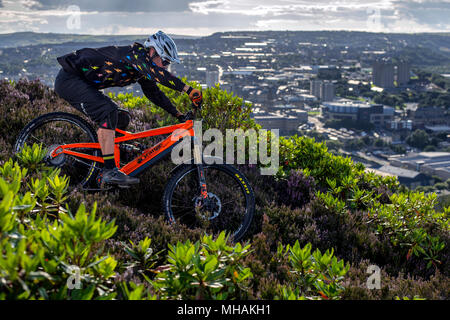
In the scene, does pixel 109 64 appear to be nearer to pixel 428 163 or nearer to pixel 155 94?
pixel 155 94

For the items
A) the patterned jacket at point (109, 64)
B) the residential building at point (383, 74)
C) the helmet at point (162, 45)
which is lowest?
the patterned jacket at point (109, 64)

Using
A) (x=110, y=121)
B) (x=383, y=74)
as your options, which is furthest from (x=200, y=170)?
(x=383, y=74)

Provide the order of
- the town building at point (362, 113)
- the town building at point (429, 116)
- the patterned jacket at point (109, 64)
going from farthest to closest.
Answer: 1. the town building at point (429, 116)
2. the town building at point (362, 113)
3. the patterned jacket at point (109, 64)

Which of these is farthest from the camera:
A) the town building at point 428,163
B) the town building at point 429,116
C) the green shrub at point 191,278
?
the town building at point 429,116

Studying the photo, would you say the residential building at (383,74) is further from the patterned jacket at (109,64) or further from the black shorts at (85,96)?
the black shorts at (85,96)

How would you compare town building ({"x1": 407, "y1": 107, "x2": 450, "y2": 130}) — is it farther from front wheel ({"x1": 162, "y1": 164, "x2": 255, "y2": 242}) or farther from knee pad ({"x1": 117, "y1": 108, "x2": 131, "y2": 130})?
knee pad ({"x1": 117, "y1": 108, "x2": 131, "y2": 130})

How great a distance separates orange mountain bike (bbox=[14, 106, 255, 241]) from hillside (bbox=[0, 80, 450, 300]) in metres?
0.35

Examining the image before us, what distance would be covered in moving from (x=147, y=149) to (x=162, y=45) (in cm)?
145

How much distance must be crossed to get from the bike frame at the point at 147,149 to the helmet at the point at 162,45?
0.88 meters

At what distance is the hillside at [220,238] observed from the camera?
243 centimetres

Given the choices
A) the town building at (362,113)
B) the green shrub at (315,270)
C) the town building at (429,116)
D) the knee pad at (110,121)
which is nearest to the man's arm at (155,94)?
the knee pad at (110,121)

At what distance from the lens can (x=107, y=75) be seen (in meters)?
5.29

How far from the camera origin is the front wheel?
4.99 metres
